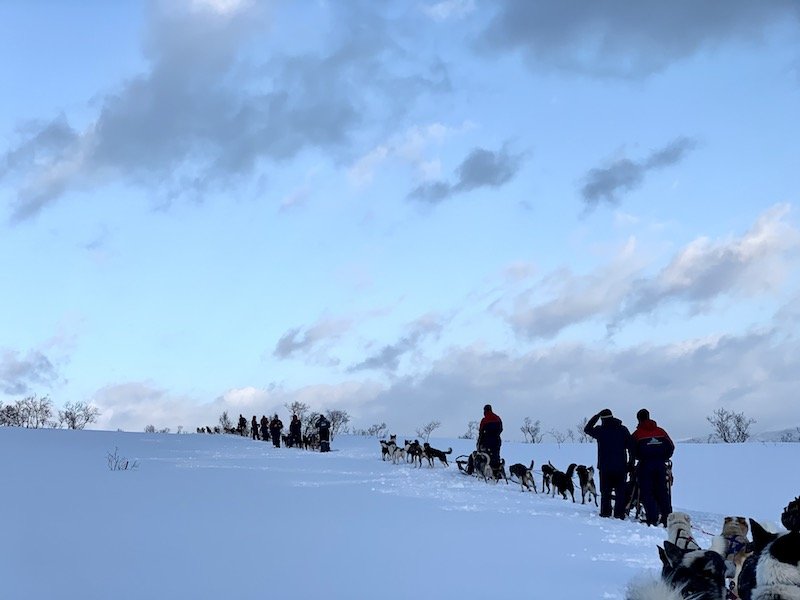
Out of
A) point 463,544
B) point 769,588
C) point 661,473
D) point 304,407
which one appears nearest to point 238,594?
point 463,544

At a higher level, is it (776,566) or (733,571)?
(776,566)

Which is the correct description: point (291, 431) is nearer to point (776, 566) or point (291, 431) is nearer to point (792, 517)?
point (792, 517)

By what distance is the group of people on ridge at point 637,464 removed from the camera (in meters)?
12.4

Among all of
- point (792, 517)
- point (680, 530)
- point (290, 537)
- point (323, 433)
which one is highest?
point (323, 433)

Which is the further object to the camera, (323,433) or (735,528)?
(323,433)

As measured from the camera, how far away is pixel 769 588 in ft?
13.3

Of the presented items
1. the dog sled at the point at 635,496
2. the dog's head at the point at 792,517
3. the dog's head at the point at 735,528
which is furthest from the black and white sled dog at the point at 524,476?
the dog's head at the point at 735,528

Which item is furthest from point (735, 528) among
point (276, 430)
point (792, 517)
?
point (276, 430)

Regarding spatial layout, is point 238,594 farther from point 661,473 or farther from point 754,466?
point 754,466

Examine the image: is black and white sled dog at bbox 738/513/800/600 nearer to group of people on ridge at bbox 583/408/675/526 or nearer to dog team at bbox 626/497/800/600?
dog team at bbox 626/497/800/600

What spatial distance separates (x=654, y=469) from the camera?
12344 millimetres

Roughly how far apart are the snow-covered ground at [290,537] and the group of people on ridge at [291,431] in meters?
12.7

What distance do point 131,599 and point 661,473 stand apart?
29.4 feet

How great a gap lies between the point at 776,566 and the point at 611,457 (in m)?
9.31
